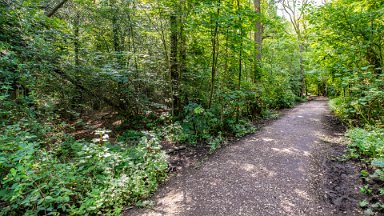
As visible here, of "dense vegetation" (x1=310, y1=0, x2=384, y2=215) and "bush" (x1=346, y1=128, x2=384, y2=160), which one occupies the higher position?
"dense vegetation" (x1=310, y1=0, x2=384, y2=215)

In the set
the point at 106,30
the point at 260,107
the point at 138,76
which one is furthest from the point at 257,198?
the point at 106,30

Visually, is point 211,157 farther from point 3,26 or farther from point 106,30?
point 106,30

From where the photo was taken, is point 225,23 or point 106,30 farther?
point 106,30

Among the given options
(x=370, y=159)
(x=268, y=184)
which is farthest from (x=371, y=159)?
(x=268, y=184)

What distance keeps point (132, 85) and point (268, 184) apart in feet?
18.1

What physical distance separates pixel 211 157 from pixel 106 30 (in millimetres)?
7226

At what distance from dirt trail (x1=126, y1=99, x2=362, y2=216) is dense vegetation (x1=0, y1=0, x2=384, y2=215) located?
1.88ft

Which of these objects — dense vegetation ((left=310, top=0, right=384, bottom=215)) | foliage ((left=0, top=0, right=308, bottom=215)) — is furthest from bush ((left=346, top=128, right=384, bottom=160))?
foliage ((left=0, top=0, right=308, bottom=215))

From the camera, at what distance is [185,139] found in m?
5.89

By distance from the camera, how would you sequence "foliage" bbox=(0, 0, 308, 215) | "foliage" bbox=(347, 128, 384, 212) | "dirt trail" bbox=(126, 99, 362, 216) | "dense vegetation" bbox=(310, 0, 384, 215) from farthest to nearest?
"dense vegetation" bbox=(310, 0, 384, 215), "foliage" bbox=(0, 0, 308, 215), "dirt trail" bbox=(126, 99, 362, 216), "foliage" bbox=(347, 128, 384, 212)

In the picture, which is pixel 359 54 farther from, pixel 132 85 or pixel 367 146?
pixel 132 85

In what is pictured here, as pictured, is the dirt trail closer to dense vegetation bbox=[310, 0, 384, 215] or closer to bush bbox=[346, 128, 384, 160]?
bush bbox=[346, 128, 384, 160]

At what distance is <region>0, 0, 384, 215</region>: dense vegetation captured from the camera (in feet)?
10.4

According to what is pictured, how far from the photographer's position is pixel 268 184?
3424mm
